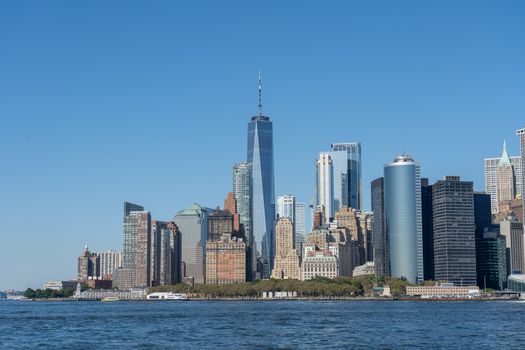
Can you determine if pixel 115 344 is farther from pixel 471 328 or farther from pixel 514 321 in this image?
pixel 514 321

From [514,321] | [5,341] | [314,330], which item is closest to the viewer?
[5,341]

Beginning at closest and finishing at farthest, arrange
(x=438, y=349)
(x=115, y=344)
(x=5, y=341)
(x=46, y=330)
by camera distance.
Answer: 1. (x=438, y=349)
2. (x=115, y=344)
3. (x=5, y=341)
4. (x=46, y=330)

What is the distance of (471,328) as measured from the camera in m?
108

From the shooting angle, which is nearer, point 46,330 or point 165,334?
point 165,334

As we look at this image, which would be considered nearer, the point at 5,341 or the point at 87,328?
the point at 5,341

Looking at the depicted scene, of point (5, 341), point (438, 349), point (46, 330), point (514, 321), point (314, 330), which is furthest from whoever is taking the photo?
point (514, 321)

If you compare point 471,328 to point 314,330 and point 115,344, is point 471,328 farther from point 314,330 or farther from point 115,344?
point 115,344

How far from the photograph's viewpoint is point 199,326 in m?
116

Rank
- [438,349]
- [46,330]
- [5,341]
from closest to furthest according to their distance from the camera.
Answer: [438,349] < [5,341] < [46,330]

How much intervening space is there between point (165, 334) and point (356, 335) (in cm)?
2184


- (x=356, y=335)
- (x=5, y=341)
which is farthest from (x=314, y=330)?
(x=5, y=341)

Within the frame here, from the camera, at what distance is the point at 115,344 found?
3398 inches

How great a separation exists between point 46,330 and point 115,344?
104ft

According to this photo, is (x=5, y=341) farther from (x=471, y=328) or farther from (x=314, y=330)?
(x=471, y=328)
